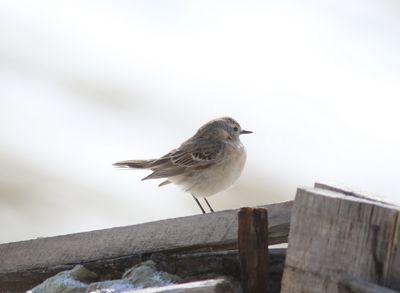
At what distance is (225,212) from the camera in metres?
5.00

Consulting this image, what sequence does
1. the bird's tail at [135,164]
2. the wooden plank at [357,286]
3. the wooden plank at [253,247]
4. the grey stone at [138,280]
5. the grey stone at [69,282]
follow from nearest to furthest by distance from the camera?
the wooden plank at [357,286] → the wooden plank at [253,247] → the grey stone at [138,280] → the grey stone at [69,282] → the bird's tail at [135,164]

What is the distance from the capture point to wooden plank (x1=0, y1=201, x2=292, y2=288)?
4891 mm

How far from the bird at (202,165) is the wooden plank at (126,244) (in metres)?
2.90

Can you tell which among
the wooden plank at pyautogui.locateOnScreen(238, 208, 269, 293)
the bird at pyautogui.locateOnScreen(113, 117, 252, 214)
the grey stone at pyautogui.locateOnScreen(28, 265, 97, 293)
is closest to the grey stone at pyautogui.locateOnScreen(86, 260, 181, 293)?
the grey stone at pyautogui.locateOnScreen(28, 265, 97, 293)

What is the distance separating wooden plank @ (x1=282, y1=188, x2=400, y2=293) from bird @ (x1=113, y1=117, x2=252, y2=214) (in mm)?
4302

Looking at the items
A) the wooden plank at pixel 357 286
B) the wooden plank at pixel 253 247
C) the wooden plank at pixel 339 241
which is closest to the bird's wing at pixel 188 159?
the wooden plank at pixel 253 247

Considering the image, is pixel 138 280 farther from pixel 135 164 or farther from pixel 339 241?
pixel 135 164

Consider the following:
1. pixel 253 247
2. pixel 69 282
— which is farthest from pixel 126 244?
pixel 253 247

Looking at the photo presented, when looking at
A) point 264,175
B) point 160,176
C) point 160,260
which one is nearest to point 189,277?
point 160,260

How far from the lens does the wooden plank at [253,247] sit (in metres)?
4.50

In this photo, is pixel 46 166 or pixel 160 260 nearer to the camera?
pixel 160 260

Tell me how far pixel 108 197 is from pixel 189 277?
246 inches

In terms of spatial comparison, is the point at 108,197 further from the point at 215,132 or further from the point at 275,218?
the point at 275,218

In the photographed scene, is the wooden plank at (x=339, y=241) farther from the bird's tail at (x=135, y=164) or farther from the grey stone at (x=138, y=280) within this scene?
the bird's tail at (x=135, y=164)
